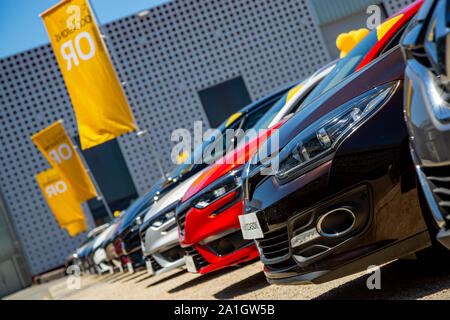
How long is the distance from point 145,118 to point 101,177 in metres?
3.79

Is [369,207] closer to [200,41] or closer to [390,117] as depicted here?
[390,117]

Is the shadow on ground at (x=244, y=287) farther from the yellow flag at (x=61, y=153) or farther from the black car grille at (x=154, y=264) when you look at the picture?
the yellow flag at (x=61, y=153)

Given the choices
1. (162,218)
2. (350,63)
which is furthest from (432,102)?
(162,218)

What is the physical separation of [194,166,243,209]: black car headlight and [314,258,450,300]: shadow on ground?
4.77ft

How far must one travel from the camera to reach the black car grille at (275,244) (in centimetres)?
306

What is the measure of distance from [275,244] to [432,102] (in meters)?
1.47

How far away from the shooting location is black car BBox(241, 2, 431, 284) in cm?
259

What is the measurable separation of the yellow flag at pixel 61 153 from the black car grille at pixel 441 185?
15780 mm

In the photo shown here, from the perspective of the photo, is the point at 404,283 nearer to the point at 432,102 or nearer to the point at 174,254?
the point at 432,102

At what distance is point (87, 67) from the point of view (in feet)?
35.3

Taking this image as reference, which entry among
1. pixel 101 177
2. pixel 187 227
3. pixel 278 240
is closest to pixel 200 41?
pixel 101 177

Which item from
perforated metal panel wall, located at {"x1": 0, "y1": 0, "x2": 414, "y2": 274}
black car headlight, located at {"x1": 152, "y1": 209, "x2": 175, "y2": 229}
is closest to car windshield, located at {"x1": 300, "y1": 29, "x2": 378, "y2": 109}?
black car headlight, located at {"x1": 152, "y1": 209, "x2": 175, "y2": 229}

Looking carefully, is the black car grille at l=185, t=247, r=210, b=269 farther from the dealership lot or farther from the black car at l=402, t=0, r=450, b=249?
A: the black car at l=402, t=0, r=450, b=249

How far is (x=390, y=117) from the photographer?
2.57 m
